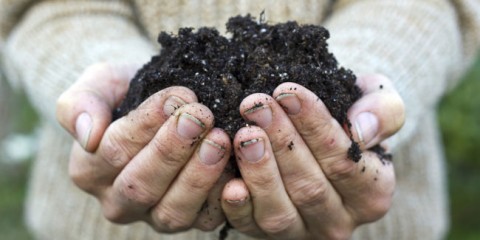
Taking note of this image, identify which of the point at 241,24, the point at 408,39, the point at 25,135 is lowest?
the point at 25,135

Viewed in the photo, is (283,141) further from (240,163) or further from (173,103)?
(173,103)

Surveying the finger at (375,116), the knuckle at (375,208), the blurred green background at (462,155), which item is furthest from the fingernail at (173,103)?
the blurred green background at (462,155)

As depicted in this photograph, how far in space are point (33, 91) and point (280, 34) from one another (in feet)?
2.44

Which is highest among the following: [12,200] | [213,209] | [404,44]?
[404,44]

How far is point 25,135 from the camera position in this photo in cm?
430

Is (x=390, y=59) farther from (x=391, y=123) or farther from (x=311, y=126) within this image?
(x=311, y=126)

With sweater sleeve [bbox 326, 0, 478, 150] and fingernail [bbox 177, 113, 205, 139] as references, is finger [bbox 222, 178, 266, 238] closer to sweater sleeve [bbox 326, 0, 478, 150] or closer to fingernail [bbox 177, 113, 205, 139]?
fingernail [bbox 177, 113, 205, 139]

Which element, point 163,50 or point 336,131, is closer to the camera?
point 336,131

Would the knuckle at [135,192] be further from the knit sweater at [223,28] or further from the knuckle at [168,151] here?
the knit sweater at [223,28]

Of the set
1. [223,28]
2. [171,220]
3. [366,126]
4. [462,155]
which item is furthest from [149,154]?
[462,155]

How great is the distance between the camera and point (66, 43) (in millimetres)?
1645

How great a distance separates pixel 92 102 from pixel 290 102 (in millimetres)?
441

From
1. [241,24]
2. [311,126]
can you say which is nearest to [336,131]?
[311,126]

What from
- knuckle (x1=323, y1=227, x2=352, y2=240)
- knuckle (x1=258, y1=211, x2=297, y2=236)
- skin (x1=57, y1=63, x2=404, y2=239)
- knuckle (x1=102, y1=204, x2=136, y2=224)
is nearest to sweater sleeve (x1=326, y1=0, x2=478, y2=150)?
skin (x1=57, y1=63, x2=404, y2=239)
